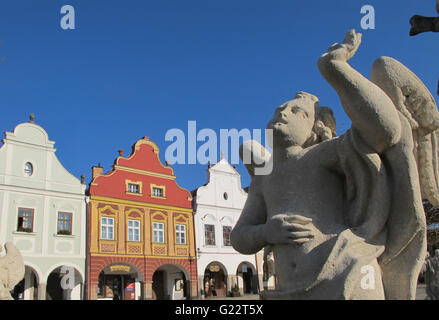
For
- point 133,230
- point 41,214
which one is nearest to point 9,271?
point 41,214

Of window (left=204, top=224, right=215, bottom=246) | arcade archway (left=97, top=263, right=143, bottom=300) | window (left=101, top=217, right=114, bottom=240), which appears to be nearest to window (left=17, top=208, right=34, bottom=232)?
window (left=101, top=217, right=114, bottom=240)

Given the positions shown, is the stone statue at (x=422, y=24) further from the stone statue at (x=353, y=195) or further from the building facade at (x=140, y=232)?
the building facade at (x=140, y=232)

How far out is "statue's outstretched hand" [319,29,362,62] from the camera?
1.97 m

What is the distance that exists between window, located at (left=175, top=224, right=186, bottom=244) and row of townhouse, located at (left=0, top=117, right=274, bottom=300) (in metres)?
0.06

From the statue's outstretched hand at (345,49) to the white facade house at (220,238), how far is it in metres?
22.6

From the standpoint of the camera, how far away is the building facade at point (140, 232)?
2058 centimetres

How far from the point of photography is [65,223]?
65.0 feet

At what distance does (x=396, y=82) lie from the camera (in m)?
2.12

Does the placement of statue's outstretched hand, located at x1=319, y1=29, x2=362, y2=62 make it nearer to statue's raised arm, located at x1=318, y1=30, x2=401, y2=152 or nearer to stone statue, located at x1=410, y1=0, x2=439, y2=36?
statue's raised arm, located at x1=318, y1=30, x2=401, y2=152

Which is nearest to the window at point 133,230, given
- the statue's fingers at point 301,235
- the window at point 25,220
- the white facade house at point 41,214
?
the white facade house at point 41,214

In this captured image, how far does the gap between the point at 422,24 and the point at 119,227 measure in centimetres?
1970

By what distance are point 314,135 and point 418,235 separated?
2.53ft
